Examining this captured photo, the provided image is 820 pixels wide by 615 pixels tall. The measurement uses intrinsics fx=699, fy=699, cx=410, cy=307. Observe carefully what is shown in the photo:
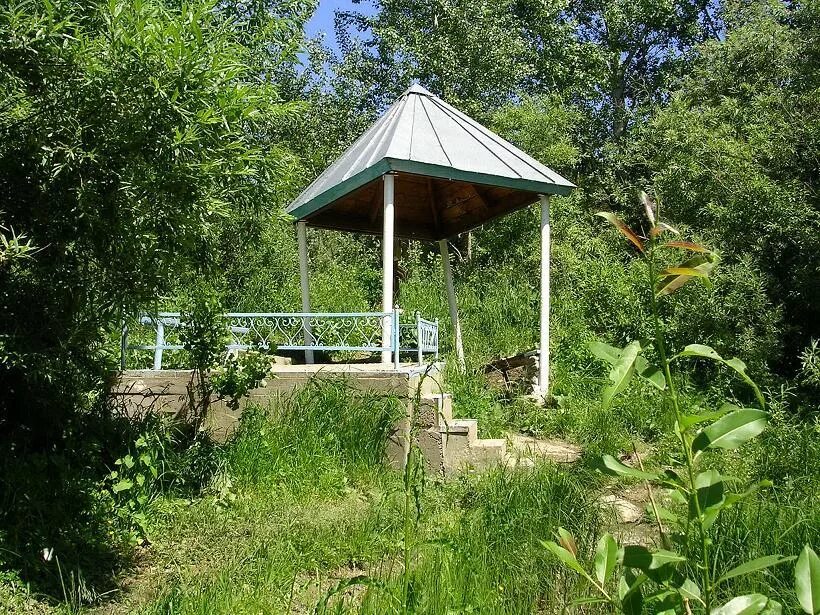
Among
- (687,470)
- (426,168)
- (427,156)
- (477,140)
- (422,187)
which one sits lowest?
(687,470)

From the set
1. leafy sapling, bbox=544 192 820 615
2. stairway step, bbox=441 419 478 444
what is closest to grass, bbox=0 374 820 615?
stairway step, bbox=441 419 478 444

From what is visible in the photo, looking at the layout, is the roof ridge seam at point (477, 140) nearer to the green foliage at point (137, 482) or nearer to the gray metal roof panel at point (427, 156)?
the gray metal roof panel at point (427, 156)

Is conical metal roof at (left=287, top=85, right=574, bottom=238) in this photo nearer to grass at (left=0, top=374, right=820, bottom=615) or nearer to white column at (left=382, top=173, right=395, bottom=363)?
white column at (left=382, top=173, right=395, bottom=363)

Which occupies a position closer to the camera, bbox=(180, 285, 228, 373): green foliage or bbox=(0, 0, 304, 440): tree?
bbox=(0, 0, 304, 440): tree

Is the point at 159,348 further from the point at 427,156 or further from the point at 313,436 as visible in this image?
the point at 427,156

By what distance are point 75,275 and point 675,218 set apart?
1053cm

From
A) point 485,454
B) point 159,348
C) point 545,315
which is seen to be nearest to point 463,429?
point 485,454

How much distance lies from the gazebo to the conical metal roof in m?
0.01

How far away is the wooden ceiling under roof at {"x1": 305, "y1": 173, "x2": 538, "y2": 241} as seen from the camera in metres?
8.96

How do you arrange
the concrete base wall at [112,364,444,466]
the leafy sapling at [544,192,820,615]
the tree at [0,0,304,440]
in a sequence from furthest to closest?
the concrete base wall at [112,364,444,466], the tree at [0,0,304,440], the leafy sapling at [544,192,820,615]

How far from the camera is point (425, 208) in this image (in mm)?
9797

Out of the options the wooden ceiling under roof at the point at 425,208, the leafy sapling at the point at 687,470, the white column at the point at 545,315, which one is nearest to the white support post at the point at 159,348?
the wooden ceiling under roof at the point at 425,208

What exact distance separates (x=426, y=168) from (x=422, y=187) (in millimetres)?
2424

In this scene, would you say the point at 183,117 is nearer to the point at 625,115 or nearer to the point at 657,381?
the point at 657,381
